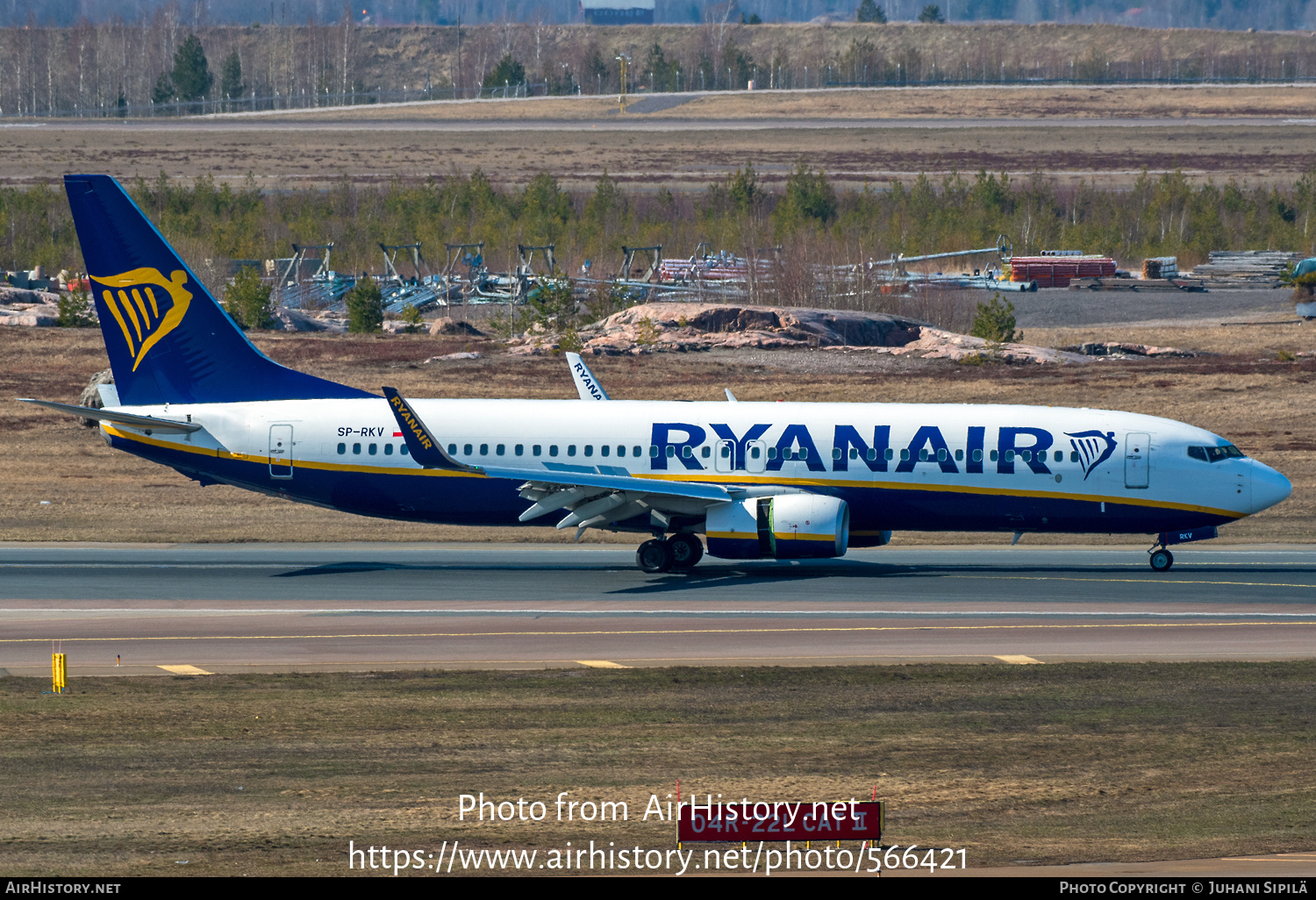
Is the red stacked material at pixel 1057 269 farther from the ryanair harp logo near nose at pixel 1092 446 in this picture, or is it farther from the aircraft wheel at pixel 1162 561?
the ryanair harp logo near nose at pixel 1092 446

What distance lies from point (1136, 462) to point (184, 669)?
23780 mm

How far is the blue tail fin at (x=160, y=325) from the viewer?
A: 1662 inches

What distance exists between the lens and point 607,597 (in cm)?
3762

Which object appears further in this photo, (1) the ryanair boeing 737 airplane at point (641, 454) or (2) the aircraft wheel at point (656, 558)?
(2) the aircraft wheel at point (656, 558)

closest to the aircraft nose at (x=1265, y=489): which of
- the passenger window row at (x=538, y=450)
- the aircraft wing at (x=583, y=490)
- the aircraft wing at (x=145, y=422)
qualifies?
the aircraft wing at (x=583, y=490)

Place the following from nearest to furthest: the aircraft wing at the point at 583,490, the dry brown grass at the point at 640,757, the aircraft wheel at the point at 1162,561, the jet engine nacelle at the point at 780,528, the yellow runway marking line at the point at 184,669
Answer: the dry brown grass at the point at 640,757, the yellow runway marking line at the point at 184,669, the aircraft wing at the point at 583,490, the jet engine nacelle at the point at 780,528, the aircraft wheel at the point at 1162,561

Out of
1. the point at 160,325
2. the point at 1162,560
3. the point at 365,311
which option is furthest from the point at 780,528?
the point at 365,311

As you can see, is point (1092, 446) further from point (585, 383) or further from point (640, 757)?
point (640, 757)

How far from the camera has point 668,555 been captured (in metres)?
41.0

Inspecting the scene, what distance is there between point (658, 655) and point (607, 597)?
6590 mm

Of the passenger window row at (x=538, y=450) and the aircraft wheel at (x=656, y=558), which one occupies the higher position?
the passenger window row at (x=538, y=450)

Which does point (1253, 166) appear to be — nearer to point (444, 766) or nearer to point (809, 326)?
point (809, 326)

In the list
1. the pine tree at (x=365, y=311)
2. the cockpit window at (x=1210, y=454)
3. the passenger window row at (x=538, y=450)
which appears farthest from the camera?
the pine tree at (x=365, y=311)

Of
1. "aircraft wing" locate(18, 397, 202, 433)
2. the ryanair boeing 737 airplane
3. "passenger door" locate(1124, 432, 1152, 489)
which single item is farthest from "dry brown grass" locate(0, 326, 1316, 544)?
"passenger door" locate(1124, 432, 1152, 489)
